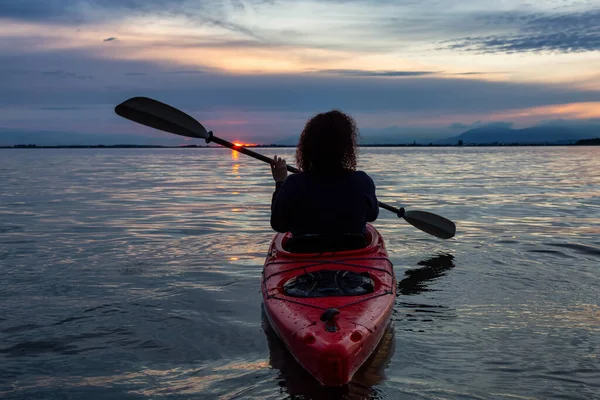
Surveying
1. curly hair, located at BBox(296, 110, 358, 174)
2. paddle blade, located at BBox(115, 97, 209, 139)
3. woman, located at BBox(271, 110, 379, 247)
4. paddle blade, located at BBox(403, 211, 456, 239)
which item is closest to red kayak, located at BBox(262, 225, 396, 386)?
woman, located at BBox(271, 110, 379, 247)

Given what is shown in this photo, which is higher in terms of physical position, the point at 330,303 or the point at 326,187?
the point at 326,187

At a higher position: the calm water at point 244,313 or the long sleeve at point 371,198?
the long sleeve at point 371,198

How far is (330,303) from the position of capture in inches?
173

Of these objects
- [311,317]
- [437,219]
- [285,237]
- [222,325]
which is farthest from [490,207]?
[311,317]

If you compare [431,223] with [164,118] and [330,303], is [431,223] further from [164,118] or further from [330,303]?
[330,303]

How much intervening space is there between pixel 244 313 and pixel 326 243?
4.71 feet

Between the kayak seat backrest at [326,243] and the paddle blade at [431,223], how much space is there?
15.0 feet

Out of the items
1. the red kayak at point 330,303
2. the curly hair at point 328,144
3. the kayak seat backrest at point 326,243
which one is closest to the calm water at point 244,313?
the red kayak at point 330,303

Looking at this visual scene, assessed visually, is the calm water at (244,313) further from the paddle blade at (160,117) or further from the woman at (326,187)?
the paddle blade at (160,117)

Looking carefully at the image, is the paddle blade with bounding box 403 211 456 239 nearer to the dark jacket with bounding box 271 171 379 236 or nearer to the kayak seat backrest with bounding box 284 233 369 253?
the kayak seat backrest with bounding box 284 233 369 253

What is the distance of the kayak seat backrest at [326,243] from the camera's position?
17.1ft

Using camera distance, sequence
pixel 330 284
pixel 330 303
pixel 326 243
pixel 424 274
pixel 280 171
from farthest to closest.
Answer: pixel 424 274, pixel 280 171, pixel 326 243, pixel 330 284, pixel 330 303

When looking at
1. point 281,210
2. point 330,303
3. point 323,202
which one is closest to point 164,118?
point 281,210

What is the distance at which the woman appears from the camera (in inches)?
190
